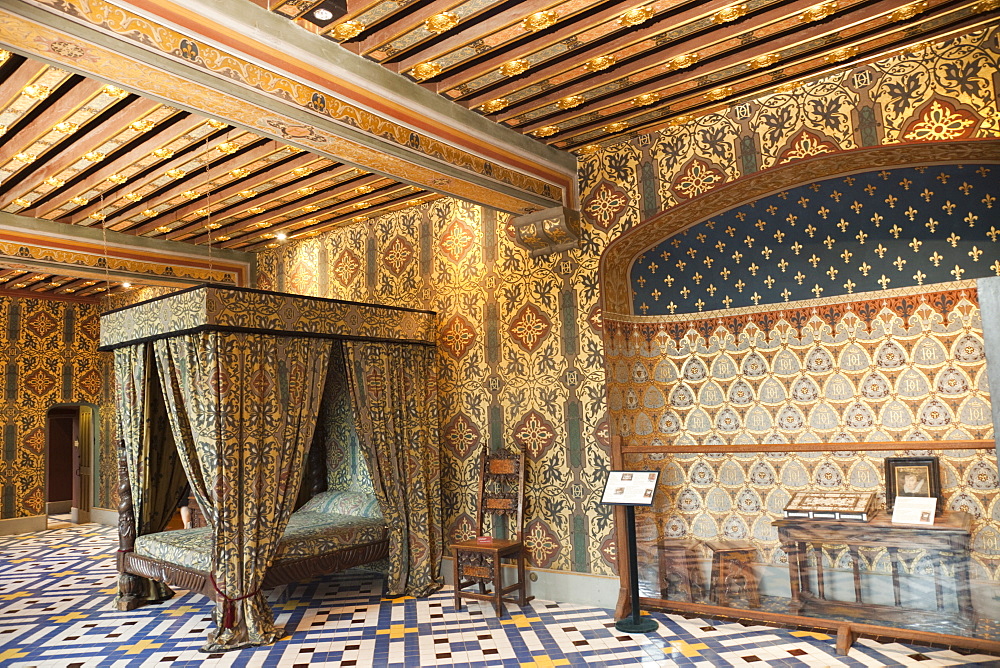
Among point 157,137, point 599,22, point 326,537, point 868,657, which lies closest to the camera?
point 599,22

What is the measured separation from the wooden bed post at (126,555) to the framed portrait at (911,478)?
6123 mm

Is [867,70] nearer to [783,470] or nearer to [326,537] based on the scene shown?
[783,470]

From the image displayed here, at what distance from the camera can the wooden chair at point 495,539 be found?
5734mm

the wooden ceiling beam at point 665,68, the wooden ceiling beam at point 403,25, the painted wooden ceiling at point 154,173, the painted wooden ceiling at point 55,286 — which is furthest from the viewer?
the painted wooden ceiling at point 55,286

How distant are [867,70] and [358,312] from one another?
4.30 meters

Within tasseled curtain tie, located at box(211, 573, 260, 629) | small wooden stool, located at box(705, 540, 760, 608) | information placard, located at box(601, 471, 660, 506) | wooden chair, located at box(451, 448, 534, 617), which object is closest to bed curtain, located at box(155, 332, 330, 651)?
tasseled curtain tie, located at box(211, 573, 260, 629)

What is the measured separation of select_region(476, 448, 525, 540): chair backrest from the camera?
20.5ft

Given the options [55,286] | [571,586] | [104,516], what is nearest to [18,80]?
[571,586]

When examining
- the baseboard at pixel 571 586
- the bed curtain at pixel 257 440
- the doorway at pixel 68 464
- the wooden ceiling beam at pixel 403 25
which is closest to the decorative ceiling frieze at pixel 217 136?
the wooden ceiling beam at pixel 403 25

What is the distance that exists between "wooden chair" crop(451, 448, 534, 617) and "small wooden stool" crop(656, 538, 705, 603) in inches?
45.0

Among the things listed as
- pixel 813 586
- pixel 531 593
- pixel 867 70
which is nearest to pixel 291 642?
pixel 531 593

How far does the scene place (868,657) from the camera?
4441 mm

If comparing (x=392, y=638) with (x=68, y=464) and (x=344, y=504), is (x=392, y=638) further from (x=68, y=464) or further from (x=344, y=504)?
(x=68, y=464)

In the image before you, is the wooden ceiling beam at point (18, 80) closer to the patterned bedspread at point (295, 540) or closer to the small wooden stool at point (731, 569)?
the patterned bedspread at point (295, 540)
